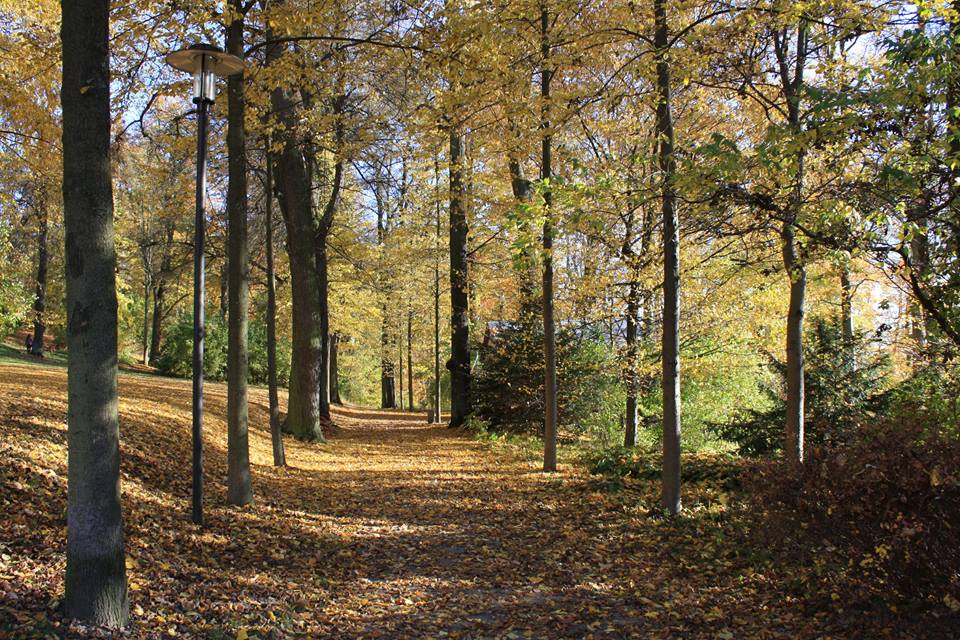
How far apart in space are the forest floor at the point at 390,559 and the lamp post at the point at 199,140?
57cm

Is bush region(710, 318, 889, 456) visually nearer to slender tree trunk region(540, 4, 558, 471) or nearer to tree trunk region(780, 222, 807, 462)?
tree trunk region(780, 222, 807, 462)

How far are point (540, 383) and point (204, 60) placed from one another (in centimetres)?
1006

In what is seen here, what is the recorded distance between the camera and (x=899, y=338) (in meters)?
10.1

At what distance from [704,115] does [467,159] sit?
14.5 ft

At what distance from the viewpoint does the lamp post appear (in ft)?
19.9

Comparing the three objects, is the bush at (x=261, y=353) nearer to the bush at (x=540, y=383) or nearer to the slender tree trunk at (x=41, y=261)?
the slender tree trunk at (x=41, y=261)

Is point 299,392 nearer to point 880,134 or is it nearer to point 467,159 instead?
point 467,159

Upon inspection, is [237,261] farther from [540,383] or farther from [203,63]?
[540,383]

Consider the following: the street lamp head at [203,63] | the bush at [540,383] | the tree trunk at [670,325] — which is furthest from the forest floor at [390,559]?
the bush at [540,383]

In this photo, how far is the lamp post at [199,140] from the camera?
6059mm

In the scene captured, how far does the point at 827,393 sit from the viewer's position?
9523mm

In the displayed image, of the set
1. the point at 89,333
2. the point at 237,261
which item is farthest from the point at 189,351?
the point at 89,333

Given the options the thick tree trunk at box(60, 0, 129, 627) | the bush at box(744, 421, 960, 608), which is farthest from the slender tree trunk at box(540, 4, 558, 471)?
the thick tree trunk at box(60, 0, 129, 627)

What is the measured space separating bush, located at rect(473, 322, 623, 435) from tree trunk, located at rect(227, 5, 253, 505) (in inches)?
317
